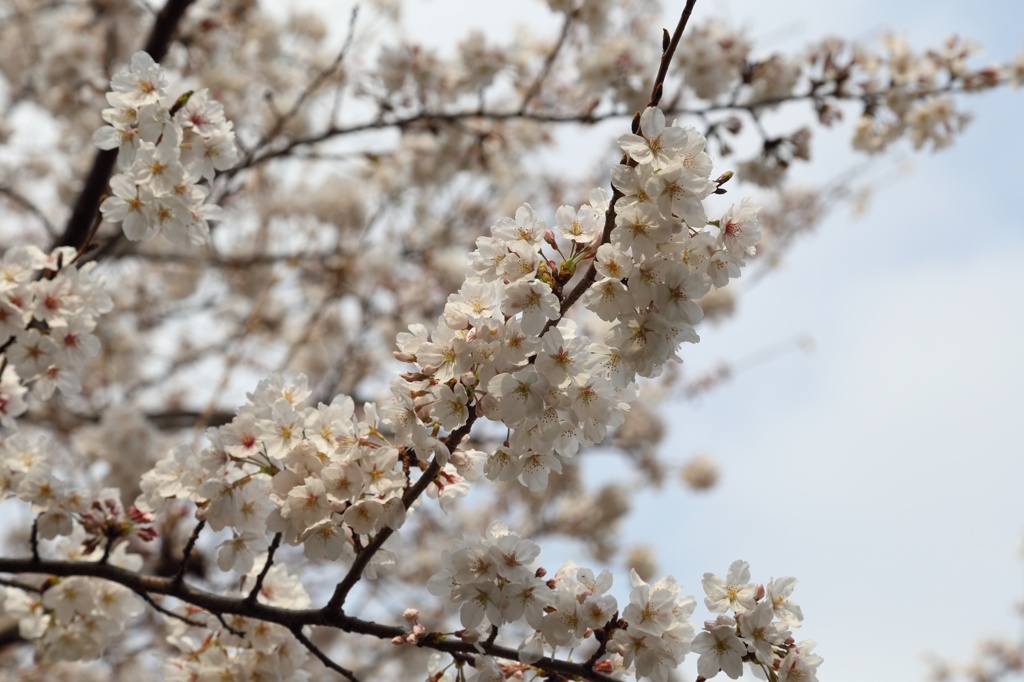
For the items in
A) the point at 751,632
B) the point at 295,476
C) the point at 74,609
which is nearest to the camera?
the point at 751,632

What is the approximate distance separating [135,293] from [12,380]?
584 centimetres

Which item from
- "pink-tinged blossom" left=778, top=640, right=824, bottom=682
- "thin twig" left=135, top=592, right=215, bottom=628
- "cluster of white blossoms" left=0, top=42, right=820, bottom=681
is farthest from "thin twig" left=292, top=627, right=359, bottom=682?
"pink-tinged blossom" left=778, top=640, right=824, bottom=682

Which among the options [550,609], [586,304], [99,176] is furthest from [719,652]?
[99,176]

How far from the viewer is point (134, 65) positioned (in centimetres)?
229

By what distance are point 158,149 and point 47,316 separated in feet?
2.02

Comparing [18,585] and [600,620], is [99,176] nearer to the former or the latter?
[18,585]

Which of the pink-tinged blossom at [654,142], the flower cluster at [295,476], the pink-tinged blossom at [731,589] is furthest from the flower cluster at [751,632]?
the pink-tinged blossom at [654,142]

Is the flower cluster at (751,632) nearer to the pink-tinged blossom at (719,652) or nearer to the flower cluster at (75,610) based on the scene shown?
the pink-tinged blossom at (719,652)

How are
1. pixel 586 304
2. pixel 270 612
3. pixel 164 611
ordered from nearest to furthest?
pixel 586 304
pixel 270 612
pixel 164 611

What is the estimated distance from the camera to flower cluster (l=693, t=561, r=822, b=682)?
1810 mm

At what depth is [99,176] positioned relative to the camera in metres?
3.62

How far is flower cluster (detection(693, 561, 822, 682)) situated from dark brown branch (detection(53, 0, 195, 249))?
9.98 feet

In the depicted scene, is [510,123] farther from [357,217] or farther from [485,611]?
[485,611]

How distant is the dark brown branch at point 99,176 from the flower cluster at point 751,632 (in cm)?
304
